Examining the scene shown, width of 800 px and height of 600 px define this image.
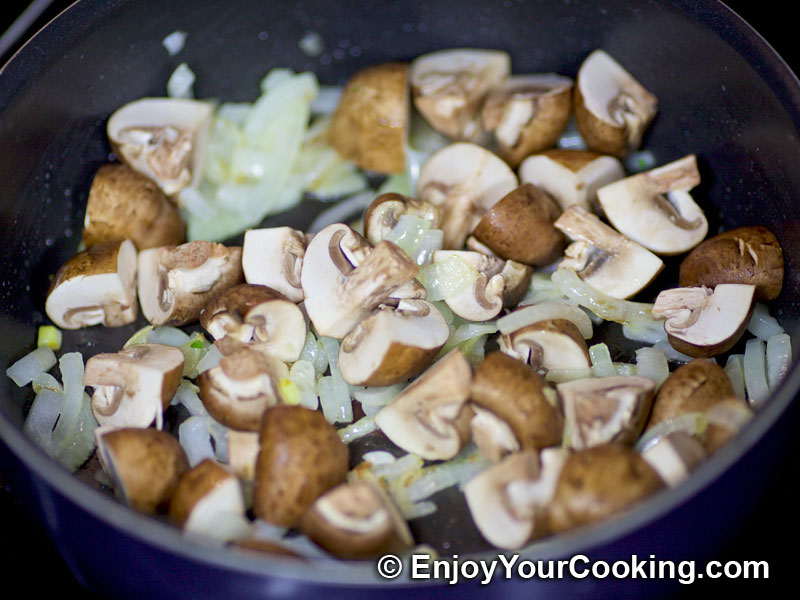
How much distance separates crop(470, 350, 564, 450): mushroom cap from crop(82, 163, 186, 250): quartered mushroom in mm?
1064

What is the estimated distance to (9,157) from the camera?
6.53 feet

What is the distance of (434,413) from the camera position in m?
1.73

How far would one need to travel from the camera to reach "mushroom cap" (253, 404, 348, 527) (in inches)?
61.2

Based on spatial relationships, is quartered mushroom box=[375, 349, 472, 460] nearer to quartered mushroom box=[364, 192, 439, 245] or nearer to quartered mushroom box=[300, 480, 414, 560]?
quartered mushroom box=[300, 480, 414, 560]

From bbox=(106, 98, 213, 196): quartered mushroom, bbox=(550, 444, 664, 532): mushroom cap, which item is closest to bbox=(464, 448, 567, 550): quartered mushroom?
bbox=(550, 444, 664, 532): mushroom cap

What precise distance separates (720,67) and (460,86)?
728 mm

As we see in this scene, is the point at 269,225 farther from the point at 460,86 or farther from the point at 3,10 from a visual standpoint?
the point at 3,10

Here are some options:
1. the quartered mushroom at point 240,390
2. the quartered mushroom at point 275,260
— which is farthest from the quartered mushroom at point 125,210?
the quartered mushroom at point 240,390

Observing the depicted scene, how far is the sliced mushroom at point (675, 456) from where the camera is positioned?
1.46m

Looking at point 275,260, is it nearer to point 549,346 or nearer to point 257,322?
point 257,322

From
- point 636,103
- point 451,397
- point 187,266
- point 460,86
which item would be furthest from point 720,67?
point 187,266

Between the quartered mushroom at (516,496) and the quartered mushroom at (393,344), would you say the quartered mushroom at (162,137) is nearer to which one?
the quartered mushroom at (393,344)

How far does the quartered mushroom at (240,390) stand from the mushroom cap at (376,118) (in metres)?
0.86

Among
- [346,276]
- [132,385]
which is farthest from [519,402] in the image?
[132,385]
